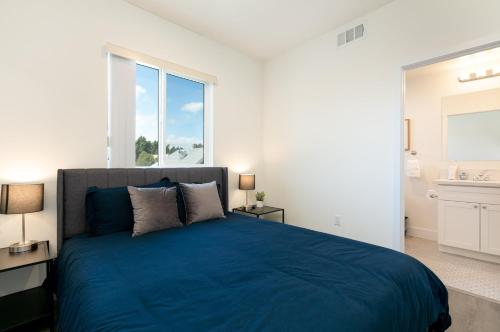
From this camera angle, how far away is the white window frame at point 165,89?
2.65 meters

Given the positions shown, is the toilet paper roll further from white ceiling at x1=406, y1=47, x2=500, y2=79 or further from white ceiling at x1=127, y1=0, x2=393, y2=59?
white ceiling at x1=127, y1=0, x2=393, y2=59

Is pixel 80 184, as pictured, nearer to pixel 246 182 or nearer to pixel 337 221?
pixel 246 182

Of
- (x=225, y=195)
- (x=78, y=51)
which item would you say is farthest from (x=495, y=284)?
(x=78, y=51)

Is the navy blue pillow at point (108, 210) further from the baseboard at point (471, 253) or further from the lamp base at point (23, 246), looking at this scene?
the baseboard at point (471, 253)

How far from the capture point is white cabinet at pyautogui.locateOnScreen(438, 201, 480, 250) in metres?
3.18

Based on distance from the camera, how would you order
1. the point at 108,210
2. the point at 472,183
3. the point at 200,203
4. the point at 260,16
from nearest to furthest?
the point at 108,210, the point at 200,203, the point at 260,16, the point at 472,183

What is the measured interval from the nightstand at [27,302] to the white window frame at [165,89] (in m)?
1.05

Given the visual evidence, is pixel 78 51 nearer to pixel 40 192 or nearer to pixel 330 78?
pixel 40 192

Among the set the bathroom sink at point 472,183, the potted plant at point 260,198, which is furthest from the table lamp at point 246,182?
the bathroom sink at point 472,183

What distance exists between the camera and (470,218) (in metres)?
3.23

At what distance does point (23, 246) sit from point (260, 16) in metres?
3.22

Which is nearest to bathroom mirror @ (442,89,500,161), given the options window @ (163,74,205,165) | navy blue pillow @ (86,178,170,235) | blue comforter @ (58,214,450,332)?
blue comforter @ (58,214,450,332)

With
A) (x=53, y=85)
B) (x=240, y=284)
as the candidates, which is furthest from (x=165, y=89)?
(x=240, y=284)

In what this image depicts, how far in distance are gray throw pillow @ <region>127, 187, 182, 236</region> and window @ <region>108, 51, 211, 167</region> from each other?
604 mm
